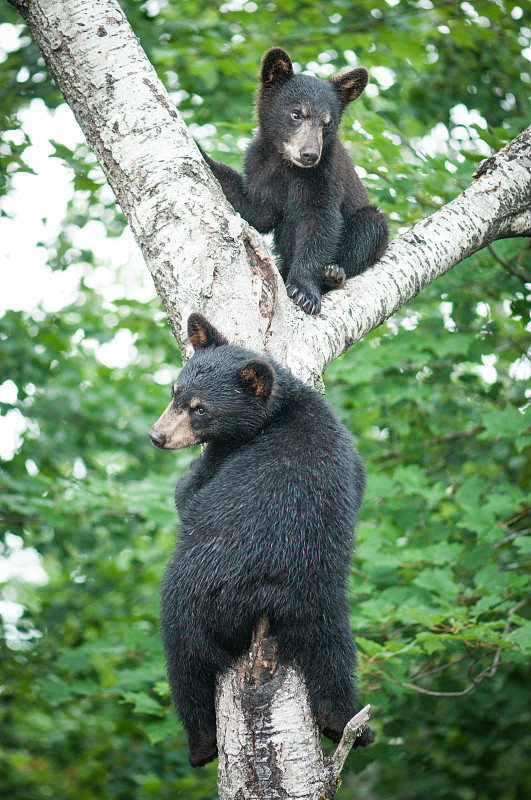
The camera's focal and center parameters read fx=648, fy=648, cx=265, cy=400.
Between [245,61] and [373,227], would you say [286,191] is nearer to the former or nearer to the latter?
[373,227]

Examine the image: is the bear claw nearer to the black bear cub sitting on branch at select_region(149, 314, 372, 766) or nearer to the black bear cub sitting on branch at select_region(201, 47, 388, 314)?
the black bear cub sitting on branch at select_region(201, 47, 388, 314)

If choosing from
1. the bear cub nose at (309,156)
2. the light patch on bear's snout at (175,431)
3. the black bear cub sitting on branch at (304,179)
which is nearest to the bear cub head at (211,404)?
the light patch on bear's snout at (175,431)

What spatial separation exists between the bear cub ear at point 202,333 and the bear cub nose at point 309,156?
181 cm

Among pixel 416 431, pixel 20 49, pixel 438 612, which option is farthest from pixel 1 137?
pixel 438 612

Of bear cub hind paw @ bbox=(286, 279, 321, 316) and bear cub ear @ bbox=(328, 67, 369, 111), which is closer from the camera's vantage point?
bear cub hind paw @ bbox=(286, 279, 321, 316)

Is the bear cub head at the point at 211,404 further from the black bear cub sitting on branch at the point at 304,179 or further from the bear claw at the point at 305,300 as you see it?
the black bear cub sitting on branch at the point at 304,179

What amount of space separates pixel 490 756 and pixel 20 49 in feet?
23.3

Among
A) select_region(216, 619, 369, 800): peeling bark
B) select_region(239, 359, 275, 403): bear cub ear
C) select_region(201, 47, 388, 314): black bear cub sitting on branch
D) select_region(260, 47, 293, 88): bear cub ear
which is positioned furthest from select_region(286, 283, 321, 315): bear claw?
select_region(260, 47, 293, 88): bear cub ear

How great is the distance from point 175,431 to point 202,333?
1.24 feet

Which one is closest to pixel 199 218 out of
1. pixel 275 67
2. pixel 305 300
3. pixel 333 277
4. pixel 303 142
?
pixel 305 300

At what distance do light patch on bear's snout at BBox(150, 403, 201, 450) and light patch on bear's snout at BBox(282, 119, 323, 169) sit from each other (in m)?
2.12

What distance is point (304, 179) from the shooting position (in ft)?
13.3

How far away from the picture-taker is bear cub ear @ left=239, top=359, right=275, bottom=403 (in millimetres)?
2205

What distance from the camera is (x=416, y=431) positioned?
5344 mm
